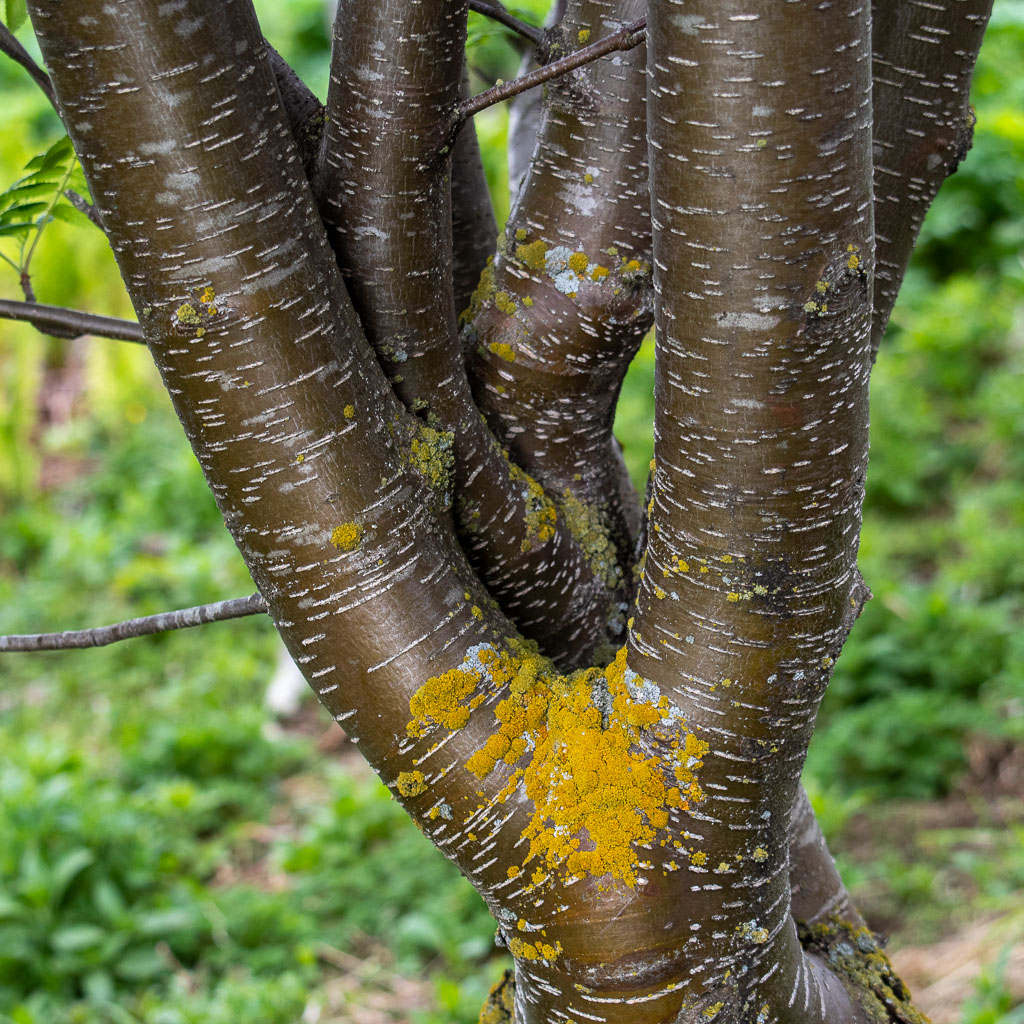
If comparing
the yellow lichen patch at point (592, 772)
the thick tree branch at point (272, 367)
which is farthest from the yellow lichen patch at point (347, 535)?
the yellow lichen patch at point (592, 772)

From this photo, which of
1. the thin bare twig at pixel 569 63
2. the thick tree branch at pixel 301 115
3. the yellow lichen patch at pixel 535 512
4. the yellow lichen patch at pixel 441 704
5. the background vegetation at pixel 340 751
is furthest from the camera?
the background vegetation at pixel 340 751

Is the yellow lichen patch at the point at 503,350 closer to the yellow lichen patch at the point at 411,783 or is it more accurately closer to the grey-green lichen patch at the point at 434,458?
the grey-green lichen patch at the point at 434,458

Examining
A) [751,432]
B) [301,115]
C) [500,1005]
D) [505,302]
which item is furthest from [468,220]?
[500,1005]

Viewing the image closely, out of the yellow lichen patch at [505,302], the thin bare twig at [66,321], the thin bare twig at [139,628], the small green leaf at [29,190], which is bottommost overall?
the thin bare twig at [139,628]

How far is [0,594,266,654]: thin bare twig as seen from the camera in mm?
1200

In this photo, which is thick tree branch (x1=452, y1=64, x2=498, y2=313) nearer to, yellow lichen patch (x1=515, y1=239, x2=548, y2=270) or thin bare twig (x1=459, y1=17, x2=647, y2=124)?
yellow lichen patch (x1=515, y1=239, x2=548, y2=270)

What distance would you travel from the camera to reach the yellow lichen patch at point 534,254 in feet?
4.09

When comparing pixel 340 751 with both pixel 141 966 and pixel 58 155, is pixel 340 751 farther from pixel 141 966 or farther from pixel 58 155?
pixel 58 155

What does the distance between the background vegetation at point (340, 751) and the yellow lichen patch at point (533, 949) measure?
1280mm

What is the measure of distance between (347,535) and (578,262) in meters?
0.48

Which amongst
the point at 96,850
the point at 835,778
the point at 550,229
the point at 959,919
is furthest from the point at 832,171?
the point at 96,850

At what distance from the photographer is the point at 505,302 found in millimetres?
1277

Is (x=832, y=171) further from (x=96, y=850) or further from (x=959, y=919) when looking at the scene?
(x=96, y=850)

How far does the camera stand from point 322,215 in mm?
1098
